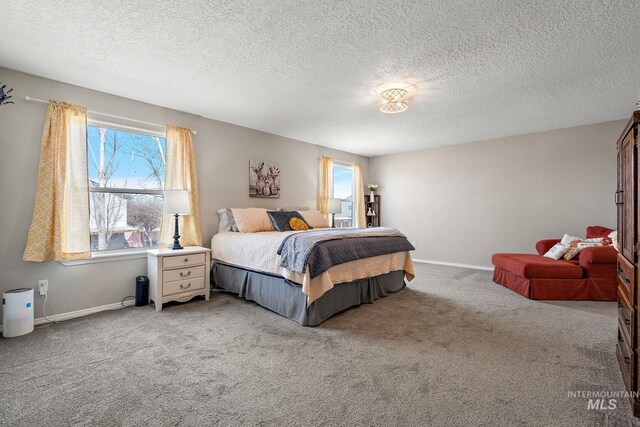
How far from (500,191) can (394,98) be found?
343 cm

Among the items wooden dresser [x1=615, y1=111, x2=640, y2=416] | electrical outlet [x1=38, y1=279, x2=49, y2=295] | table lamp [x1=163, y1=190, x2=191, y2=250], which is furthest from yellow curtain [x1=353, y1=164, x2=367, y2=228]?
electrical outlet [x1=38, y1=279, x2=49, y2=295]

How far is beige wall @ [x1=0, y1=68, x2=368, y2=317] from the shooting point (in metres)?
2.74

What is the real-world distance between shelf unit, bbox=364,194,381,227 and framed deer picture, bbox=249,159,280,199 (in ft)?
8.44

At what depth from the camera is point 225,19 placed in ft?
6.72

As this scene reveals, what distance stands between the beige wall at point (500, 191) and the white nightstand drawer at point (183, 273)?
180 inches

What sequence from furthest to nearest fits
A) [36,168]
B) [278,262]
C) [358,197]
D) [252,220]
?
1. [358,197]
2. [252,220]
3. [278,262]
4. [36,168]

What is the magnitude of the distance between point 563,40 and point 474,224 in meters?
3.90

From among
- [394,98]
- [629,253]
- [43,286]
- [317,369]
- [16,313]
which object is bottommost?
[317,369]

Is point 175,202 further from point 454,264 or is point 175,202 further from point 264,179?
point 454,264

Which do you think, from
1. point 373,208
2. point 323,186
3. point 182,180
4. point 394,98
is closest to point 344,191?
point 373,208

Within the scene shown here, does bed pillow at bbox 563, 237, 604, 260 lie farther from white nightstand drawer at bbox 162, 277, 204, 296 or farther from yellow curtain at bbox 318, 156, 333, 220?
white nightstand drawer at bbox 162, 277, 204, 296

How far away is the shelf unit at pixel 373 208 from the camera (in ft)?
22.6

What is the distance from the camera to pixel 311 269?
8.99 feet

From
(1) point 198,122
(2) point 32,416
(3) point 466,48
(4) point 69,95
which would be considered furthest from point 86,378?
(3) point 466,48
